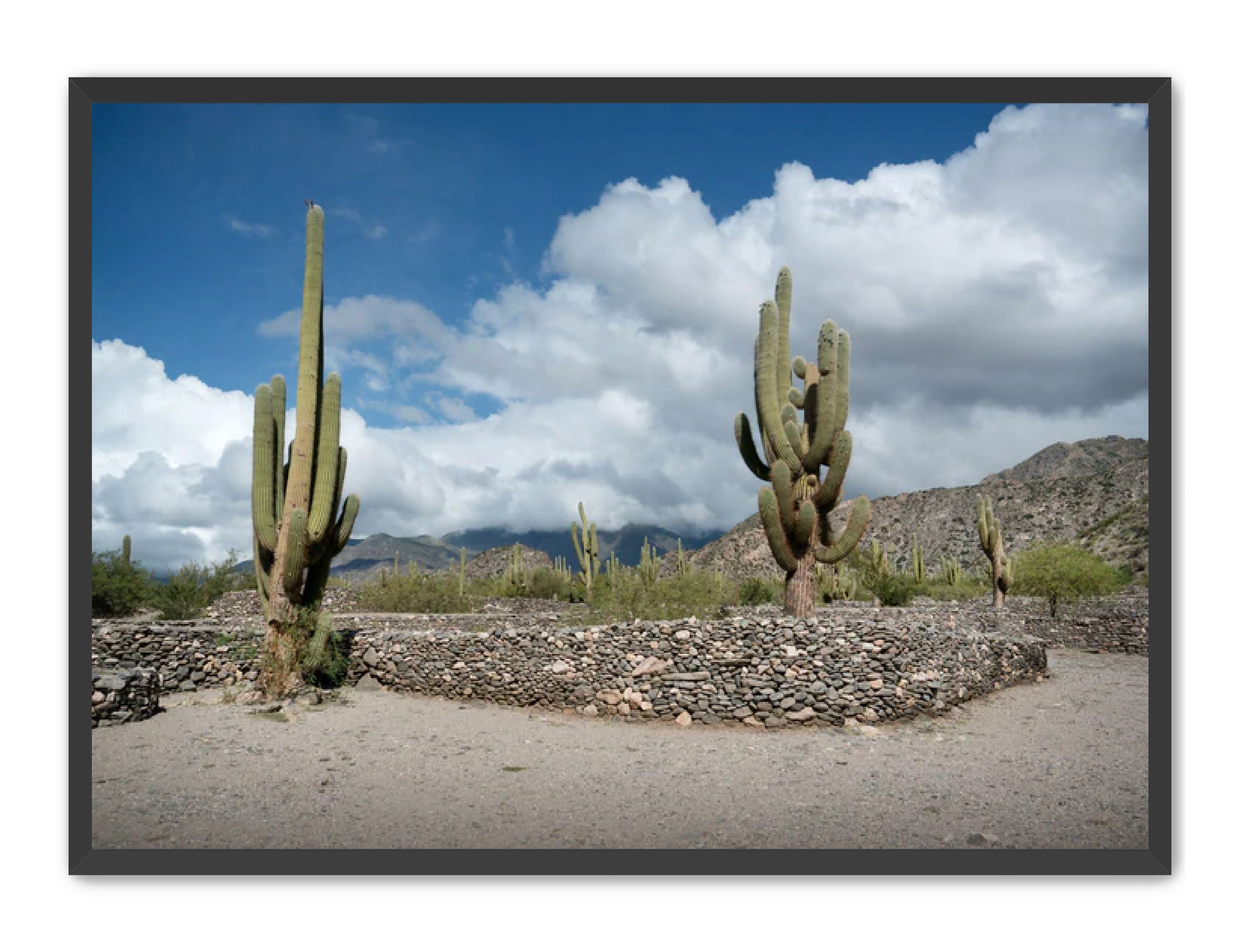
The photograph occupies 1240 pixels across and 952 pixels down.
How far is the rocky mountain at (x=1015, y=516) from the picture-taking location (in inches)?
1120

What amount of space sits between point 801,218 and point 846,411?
6.39 meters

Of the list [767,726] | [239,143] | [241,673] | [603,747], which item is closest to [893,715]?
[767,726]

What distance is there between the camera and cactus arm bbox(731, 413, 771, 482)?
10.8m

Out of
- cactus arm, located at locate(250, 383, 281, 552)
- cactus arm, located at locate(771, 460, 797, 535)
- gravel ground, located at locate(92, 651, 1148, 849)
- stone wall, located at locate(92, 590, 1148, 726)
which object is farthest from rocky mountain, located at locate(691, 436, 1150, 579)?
cactus arm, located at locate(250, 383, 281, 552)

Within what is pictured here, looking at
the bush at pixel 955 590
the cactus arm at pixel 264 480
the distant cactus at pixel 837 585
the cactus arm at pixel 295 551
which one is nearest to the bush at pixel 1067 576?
the bush at pixel 955 590

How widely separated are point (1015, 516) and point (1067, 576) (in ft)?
80.1

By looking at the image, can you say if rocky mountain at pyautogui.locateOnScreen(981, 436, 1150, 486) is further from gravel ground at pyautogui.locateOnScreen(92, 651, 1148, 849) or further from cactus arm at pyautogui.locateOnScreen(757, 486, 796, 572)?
gravel ground at pyautogui.locateOnScreen(92, 651, 1148, 849)

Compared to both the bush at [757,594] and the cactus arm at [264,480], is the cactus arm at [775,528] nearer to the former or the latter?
the cactus arm at [264,480]

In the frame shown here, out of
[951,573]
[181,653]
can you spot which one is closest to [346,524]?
[181,653]

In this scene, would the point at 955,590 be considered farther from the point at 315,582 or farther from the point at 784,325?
the point at 315,582

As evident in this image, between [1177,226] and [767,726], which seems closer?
[1177,226]

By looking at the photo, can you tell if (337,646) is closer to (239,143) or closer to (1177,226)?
(239,143)

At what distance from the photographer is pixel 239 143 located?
14.2ft

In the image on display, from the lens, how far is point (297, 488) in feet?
27.3
